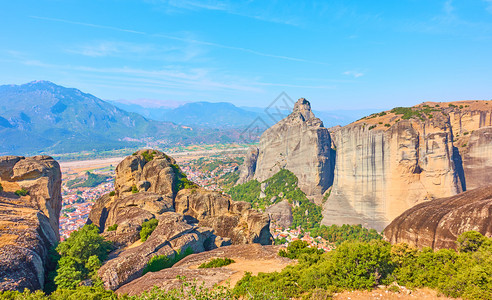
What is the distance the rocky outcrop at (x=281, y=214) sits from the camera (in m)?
66.6

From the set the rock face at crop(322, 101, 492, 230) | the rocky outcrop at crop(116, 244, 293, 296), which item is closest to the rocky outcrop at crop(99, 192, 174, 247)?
the rocky outcrop at crop(116, 244, 293, 296)

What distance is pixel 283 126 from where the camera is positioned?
297ft

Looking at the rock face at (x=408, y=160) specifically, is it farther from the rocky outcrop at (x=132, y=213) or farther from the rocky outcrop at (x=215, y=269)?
the rocky outcrop at (x=132, y=213)

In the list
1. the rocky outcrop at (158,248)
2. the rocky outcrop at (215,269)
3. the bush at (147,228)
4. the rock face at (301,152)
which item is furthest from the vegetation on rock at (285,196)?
the bush at (147,228)

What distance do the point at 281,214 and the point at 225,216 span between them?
1658 inches

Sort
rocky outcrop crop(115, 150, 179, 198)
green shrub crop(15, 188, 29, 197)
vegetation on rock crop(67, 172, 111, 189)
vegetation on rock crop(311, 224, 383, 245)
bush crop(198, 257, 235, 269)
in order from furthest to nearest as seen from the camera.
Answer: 1. vegetation on rock crop(67, 172, 111, 189)
2. vegetation on rock crop(311, 224, 383, 245)
3. rocky outcrop crop(115, 150, 179, 198)
4. green shrub crop(15, 188, 29, 197)
5. bush crop(198, 257, 235, 269)

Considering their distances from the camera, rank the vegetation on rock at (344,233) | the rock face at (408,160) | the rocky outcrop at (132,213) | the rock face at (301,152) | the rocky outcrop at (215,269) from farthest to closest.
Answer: the rock face at (301,152) → the vegetation on rock at (344,233) → the rock face at (408,160) → the rocky outcrop at (132,213) → the rocky outcrop at (215,269)

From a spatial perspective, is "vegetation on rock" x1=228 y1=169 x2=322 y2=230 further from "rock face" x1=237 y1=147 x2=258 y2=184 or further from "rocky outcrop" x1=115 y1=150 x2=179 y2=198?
"rocky outcrop" x1=115 y1=150 x2=179 y2=198

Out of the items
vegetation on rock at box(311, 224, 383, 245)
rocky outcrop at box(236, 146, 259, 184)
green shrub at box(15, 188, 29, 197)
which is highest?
green shrub at box(15, 188, 29, 197)

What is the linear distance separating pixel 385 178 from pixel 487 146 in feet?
61.5

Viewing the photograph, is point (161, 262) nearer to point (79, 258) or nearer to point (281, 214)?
point (79, 258)

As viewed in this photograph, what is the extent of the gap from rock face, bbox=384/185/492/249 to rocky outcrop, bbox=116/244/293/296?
1013cm

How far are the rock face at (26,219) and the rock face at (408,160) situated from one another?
52.8 m

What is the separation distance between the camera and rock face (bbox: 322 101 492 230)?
155 feet
